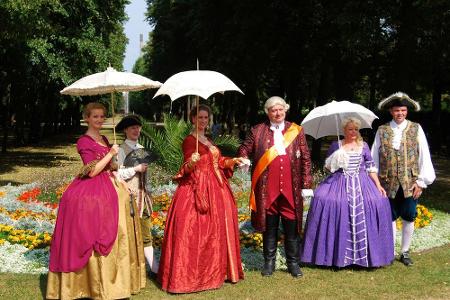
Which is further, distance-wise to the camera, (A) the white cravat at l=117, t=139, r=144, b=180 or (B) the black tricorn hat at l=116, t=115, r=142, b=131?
(B) the black tricorn hat at l=116, t=115, r=142, b=131

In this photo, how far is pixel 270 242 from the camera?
634 centimetres

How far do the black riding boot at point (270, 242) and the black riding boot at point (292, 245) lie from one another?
11 cm

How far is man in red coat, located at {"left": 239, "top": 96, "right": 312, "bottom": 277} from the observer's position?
613 cm

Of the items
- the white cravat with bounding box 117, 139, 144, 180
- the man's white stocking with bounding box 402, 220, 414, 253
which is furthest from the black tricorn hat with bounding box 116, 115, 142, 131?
the man's white stocking with bounding box 402, 220, 414, 253

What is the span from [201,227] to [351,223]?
1.98 meters

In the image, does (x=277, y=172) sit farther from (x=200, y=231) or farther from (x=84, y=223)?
(x=84, y=223)

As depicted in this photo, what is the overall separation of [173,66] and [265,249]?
92.1ft

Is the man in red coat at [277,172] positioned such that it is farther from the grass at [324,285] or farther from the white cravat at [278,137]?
the grass at [324,285]

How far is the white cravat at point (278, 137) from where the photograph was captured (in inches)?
241

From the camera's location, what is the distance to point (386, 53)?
17.3 meters

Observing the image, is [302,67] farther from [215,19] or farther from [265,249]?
[265,249]

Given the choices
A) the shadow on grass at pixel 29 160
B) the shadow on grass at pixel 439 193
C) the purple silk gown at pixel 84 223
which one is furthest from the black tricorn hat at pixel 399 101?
the shadow on grass at pixel 29 160

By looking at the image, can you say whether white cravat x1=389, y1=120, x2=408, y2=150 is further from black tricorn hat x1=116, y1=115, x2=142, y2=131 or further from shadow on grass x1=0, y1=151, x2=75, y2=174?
shadow on grass x1=0, y1=151, x2=75, y2=174

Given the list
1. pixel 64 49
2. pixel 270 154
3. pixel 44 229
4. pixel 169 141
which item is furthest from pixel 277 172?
pixel 64 49
